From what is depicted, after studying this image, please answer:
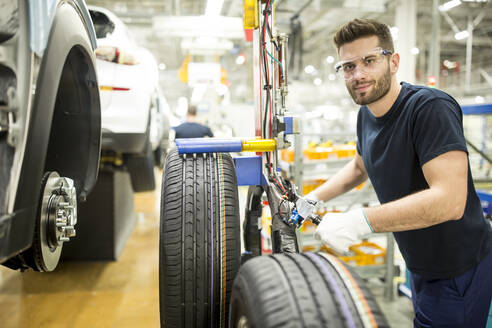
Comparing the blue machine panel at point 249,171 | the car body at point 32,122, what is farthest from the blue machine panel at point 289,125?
the car body at point 32,122

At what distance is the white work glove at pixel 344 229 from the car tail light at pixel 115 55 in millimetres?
2190

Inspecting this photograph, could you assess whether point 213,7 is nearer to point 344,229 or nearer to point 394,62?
point 394,62

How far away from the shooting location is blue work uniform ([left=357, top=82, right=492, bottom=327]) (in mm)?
1604

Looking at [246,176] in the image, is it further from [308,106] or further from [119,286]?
[308,106]

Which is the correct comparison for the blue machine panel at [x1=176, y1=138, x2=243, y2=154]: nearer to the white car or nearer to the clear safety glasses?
the clear safety glasses

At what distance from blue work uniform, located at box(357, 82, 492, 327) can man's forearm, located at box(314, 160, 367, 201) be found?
380mm

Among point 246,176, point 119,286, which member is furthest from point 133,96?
point 119,286

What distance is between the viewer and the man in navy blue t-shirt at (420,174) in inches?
58.1

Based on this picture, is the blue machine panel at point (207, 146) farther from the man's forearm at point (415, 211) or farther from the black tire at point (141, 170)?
the black tire at point (141, 170)

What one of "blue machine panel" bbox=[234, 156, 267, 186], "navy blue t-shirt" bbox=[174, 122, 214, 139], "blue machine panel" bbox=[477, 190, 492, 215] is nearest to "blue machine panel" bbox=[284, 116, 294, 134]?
"blue machine panel" bbox=[234, 156, 267, 186]

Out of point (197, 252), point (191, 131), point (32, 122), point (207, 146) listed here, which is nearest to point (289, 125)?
point (207, 146)

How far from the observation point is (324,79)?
20203 millimetres

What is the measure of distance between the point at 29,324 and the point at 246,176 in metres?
2.09

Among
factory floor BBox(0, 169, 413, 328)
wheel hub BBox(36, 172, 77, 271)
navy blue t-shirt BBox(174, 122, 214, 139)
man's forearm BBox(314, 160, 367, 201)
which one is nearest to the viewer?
wheel hub BBox(36, 172, 77, 271)
